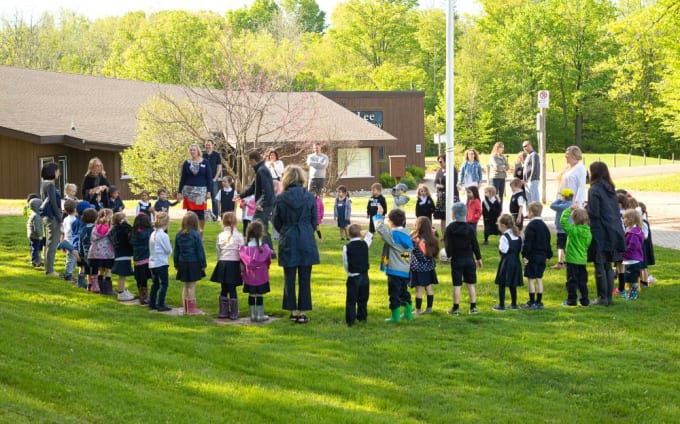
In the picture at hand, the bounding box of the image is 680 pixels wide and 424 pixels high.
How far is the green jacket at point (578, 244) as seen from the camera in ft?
41.1

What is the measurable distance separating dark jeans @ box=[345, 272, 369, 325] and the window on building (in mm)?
30888

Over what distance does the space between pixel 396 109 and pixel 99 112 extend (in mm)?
16021

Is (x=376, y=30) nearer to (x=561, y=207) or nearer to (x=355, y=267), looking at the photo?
(x=561, y=207)

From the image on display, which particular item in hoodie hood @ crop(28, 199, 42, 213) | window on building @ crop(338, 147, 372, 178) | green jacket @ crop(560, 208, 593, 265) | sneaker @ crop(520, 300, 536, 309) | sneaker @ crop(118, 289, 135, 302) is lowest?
sneaker @ crop(520, 300, 536, 309)

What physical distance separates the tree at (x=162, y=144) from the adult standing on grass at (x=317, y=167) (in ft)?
47.6

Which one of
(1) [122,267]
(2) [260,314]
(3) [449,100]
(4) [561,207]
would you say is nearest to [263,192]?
(1) [122,267]

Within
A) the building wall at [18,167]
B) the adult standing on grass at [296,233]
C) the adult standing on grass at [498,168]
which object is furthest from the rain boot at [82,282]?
the building wall at [18,167]

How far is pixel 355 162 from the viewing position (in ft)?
143

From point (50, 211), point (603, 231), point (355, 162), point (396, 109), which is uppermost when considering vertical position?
point (396, 109)

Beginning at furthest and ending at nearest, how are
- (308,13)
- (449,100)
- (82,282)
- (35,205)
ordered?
(308,13) → (449,100) → (35,205) → (82,282)

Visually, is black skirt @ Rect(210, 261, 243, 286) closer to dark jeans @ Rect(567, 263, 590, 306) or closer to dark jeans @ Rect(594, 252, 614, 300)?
dark jeans @ Rect(567, 263, 590, 306)

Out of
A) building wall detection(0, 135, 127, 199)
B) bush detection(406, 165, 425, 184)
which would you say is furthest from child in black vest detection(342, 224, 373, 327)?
bush detection(406, 165, 425, 184)

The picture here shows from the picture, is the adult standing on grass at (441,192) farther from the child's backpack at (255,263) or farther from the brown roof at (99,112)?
the brown roof at (99,112)

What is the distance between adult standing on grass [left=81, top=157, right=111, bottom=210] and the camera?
1552 centimetres
